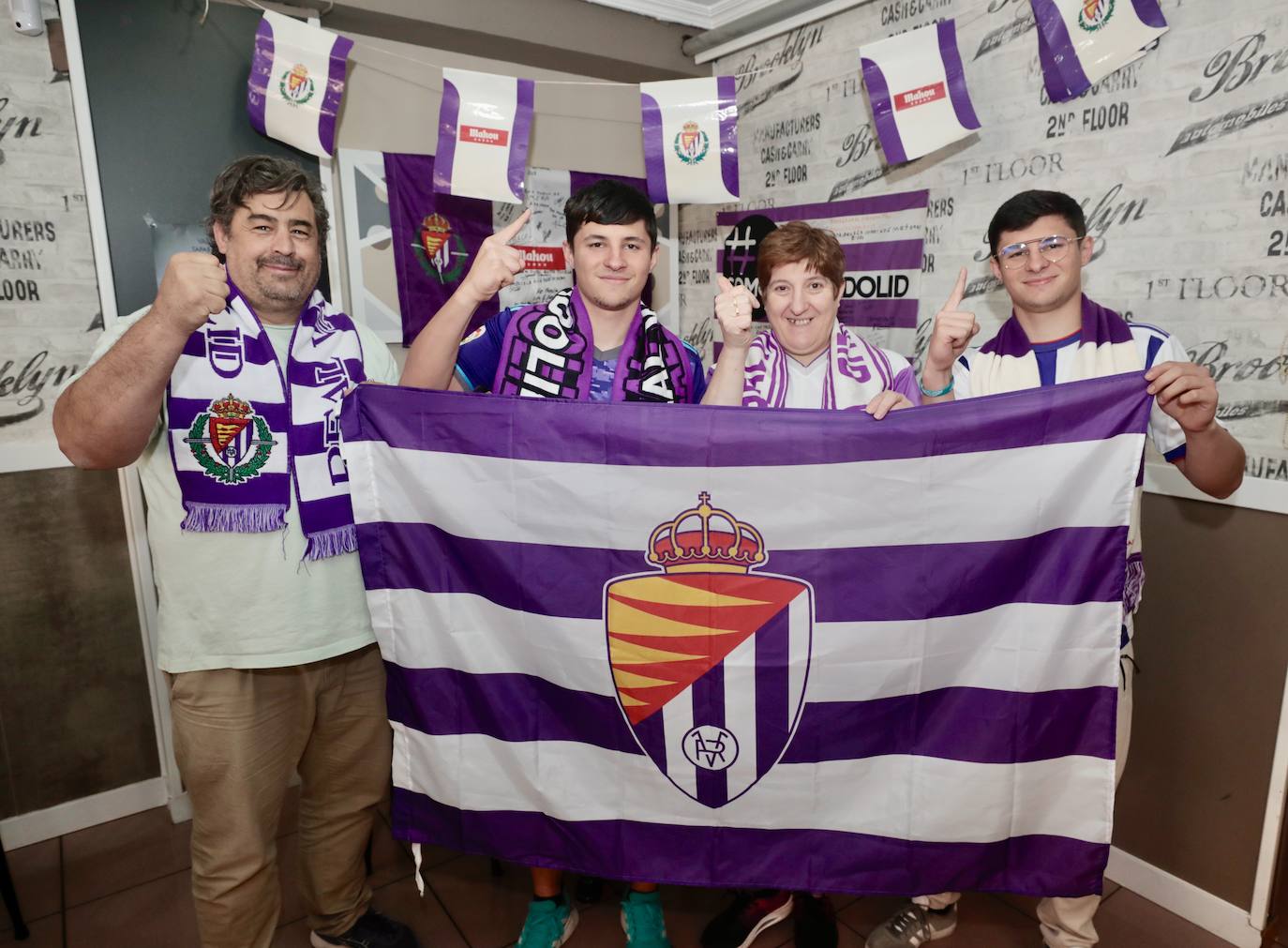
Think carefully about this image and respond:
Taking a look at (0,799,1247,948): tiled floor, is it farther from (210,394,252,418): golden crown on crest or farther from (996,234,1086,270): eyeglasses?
(996,234,1086,270): eyeglasses

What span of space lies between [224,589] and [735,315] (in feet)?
3.93

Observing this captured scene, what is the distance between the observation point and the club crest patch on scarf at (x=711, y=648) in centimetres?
160

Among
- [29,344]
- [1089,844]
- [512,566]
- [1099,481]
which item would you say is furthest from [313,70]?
[1089,844]

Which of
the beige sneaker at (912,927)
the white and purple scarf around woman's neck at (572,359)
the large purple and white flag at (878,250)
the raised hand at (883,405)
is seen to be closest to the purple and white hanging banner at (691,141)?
the large purple and white flag at (878,250)

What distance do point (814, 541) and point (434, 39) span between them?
2.58 meters

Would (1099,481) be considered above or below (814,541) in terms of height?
above

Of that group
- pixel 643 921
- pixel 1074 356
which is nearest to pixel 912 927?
pixel 643 921

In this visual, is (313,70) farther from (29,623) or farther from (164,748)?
(164,748)

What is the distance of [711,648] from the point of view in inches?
63.4

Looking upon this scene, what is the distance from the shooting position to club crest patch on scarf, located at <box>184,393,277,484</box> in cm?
158

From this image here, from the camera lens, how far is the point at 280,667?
168cm

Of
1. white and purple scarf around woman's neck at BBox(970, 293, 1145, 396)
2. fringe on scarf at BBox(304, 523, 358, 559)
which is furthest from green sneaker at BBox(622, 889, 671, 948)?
white and purple scarf around woman's neck at BBox(970, 293, 1145, 396)

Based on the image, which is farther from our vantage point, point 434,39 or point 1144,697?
point 434,39

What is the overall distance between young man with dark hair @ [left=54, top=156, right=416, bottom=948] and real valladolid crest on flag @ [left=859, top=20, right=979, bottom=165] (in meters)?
1.86
